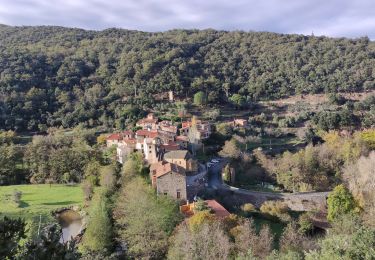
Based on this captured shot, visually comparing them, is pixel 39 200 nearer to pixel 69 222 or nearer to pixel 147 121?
pixel 69 222

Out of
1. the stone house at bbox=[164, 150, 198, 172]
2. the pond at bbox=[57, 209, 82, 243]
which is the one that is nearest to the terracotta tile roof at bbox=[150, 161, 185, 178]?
the stone house at bbox=[164, 150, 198, 172]

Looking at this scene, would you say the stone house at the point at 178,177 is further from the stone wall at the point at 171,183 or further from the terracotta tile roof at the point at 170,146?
the terracotta tile roof at the point at 170,146

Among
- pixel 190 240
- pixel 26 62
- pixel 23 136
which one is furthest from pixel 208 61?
pixel 190 240

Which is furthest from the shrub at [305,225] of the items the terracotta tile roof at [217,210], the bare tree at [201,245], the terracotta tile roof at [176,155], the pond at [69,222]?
the pond at [69,222]

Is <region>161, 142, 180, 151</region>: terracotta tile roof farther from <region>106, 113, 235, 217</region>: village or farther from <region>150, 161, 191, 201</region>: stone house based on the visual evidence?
<region>150, 161, 191, 201</region>: stone house

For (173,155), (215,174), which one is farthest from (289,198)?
(173,155)

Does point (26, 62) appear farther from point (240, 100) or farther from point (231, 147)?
point (231, 147)
